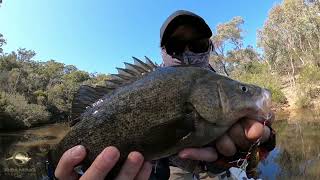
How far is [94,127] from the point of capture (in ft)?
7.83

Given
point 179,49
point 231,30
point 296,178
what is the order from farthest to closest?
point 231,30, point 296,178, point 179,49

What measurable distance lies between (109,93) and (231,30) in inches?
2319

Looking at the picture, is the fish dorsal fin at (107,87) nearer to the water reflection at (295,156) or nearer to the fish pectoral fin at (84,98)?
the fish pectoral fin at (84,98)

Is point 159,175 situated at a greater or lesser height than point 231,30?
lesser

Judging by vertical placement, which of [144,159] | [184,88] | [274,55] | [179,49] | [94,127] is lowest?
[144,159]

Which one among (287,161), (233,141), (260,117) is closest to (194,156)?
(233,141)

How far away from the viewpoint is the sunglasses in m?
3.58

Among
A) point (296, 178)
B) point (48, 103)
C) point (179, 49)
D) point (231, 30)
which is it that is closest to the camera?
point (179, 49)

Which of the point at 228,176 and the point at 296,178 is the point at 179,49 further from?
the point at 296,178

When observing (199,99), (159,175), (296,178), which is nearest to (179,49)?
(159,175)

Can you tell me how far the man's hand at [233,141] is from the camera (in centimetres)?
238

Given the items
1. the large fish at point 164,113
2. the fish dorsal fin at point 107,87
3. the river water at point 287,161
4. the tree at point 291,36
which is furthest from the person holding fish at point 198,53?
the tree at point 291,36

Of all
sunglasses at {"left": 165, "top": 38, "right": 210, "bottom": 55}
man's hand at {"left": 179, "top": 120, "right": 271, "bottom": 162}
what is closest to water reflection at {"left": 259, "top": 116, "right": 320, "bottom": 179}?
sunglasses at {"left": 165, "top": 38, "right": 210, "bottom": 55}

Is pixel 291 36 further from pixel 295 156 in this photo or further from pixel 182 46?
pixel 182 46
